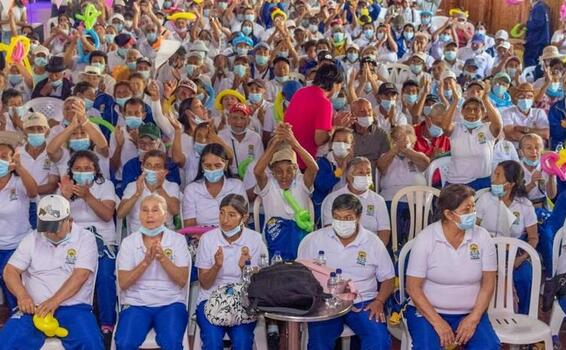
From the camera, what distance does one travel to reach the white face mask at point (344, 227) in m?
4.42

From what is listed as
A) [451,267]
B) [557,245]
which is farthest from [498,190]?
[451,267]

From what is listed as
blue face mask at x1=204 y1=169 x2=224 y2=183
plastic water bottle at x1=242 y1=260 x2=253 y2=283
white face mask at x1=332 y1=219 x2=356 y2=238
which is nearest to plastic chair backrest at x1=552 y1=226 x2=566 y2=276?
white face mask at x1=332 y1=219 x2=356 y2=238

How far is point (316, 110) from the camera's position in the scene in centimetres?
570

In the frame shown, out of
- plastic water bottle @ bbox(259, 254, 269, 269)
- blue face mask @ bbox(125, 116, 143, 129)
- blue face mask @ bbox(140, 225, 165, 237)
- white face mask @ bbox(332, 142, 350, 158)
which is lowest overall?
plastic water bottle @ bbox(259, 254, 269, 269)

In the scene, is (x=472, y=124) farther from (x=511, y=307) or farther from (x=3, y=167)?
(x=3, y=167)

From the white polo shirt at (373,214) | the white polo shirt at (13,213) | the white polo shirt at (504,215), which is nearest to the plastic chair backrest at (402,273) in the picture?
the white polo shirt at (373,214)

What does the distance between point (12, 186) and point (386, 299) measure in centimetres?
244

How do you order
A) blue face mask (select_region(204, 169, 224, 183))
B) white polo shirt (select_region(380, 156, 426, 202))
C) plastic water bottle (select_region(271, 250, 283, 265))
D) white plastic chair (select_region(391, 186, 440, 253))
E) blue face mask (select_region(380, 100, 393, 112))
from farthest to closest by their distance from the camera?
blue face mask (select_region(380, 100, 393, 112)) → white polo shirt (select_region(380, 156, 426, 202)) → white plastic chair (select_region(391, 186, 440, 253)) → blue face mask (select_region(204, 169, 224, 183)) → plastic water bottle (select_region(271, 250, 283, 265))

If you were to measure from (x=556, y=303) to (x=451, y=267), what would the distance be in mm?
829

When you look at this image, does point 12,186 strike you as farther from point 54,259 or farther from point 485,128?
A: point 485,128

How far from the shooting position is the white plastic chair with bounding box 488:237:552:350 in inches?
167

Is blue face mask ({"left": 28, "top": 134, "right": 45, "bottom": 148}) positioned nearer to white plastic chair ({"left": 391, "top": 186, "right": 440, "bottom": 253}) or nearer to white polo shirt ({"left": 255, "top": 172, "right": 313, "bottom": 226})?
white polo shirt ({"left": 255, "top": 172, "right": 313, "bottom": 226})

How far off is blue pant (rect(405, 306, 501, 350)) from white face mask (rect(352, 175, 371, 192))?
1.09m

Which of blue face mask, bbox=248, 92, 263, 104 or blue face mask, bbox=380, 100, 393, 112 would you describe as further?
blue face mask, bbox=248, 92, 263, 104
